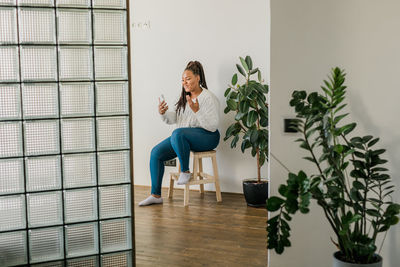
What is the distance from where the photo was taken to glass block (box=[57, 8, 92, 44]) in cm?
244

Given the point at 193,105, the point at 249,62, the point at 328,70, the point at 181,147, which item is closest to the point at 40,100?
the point at 328,70

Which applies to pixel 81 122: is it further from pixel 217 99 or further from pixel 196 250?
pixel 217 99

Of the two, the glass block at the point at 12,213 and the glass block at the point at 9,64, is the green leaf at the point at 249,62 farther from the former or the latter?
the glass block at the point at 12,213

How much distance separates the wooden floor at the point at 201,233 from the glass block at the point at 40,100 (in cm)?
117

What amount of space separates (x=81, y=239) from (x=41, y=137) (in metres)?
0.62

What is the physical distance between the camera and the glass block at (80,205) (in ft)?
8.29

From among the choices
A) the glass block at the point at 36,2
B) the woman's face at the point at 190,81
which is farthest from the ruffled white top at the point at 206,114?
the glass block at the point at 36,2

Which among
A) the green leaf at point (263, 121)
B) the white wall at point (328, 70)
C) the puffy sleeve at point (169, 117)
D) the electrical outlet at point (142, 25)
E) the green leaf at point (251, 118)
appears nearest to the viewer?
the white wall at point (328, 70)

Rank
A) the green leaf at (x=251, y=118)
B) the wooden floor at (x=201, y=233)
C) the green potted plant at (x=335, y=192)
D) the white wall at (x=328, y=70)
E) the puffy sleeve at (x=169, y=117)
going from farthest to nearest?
1. the puffy sleeve at (x=169, y=117)
2. the green leaf at (x=251, y=118)
3. the wooden floor at (x=201, y=233)
4. the white wall at (x=328, y=70)
5. the green potted plant at (x=335, y=192)

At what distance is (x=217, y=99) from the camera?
4.57 m

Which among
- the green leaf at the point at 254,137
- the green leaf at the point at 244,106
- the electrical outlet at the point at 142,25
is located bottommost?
the green leaf at the point at 254,137

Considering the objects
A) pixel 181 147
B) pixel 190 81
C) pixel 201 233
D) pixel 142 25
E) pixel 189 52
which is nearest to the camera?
pixel 201 233

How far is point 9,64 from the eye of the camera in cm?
240

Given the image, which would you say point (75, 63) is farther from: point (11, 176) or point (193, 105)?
point (193, 105)
